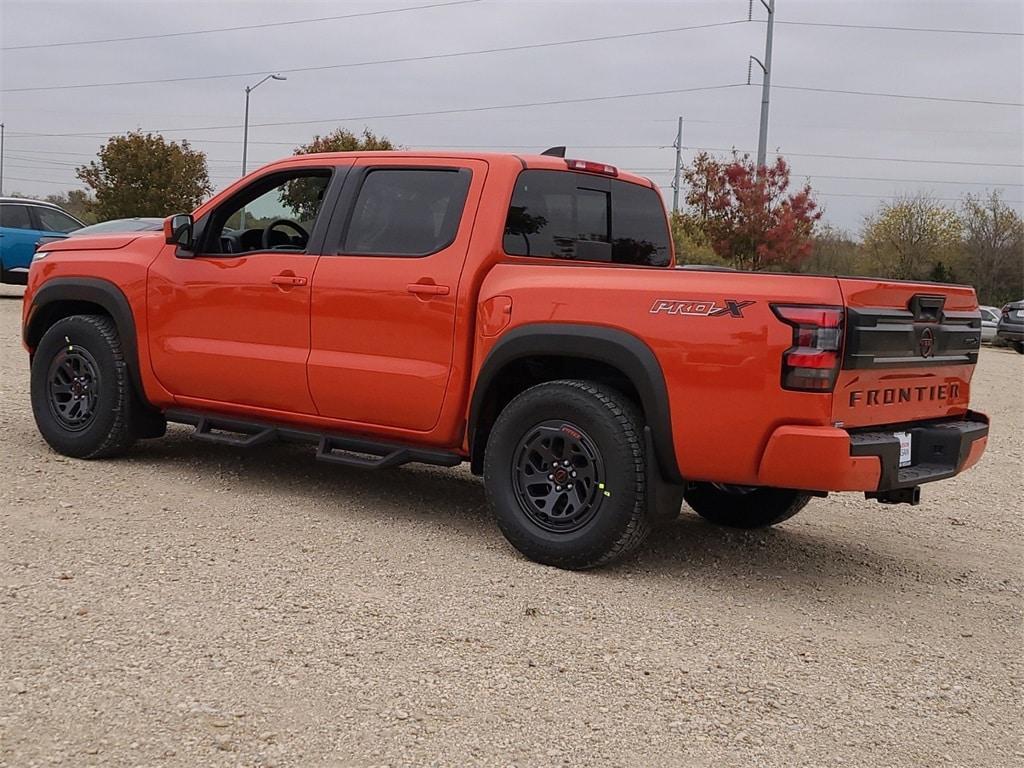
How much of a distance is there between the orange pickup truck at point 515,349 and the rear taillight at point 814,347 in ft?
0.03

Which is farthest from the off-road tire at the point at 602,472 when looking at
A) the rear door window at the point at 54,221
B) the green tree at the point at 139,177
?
the green tree at the point at 139,177

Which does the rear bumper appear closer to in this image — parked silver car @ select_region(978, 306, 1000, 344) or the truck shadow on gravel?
the truck shadow on gravel

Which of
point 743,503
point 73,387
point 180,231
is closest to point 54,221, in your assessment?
point 73,387

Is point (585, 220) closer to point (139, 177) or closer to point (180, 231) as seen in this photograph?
point (180, 231)

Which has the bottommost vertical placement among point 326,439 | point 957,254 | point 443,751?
point 443,751

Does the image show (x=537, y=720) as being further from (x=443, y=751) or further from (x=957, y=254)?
(x=957, y=254)

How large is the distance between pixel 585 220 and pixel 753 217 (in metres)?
24.7

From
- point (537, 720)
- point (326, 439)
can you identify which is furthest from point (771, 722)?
point (326, 439)

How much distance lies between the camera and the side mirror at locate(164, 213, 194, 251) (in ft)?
20.2

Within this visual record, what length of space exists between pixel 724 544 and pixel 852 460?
4.95 ft

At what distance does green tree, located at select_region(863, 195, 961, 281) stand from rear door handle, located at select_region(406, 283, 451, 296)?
43110 mm

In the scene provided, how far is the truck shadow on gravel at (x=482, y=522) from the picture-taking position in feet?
17.0

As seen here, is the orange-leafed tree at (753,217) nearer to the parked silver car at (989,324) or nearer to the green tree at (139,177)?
the parked silver car at (989,324)

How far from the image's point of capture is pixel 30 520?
Result: 5.21 meters
